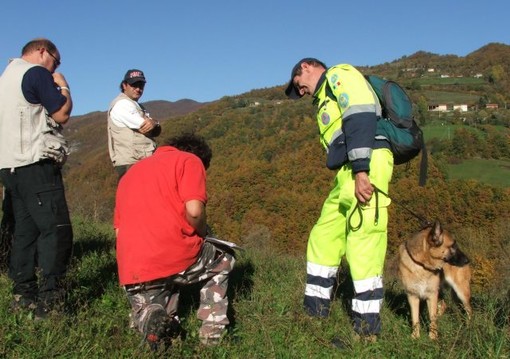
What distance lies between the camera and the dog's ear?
4109 millimetres

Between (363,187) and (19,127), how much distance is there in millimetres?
2207

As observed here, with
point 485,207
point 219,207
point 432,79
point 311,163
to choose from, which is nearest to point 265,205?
point 219,207

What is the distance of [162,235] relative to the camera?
2.85m

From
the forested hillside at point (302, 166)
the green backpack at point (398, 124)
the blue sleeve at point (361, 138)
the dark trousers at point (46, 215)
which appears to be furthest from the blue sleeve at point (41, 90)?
the forested hillside at point (302, 166)

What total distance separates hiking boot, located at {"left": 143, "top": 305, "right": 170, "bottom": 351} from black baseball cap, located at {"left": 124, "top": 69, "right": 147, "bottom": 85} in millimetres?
2578

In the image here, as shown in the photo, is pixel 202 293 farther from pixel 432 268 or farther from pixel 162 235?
pixel 432 268

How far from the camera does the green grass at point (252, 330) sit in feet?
8.42

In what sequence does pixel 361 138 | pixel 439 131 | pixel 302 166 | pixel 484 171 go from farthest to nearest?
pixel 302 166
pixel 439 131
pixel 484 171
pixel 361 138

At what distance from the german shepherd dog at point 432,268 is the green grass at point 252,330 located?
229mm

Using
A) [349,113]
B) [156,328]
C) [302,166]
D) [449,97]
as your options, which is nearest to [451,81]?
[449,97]

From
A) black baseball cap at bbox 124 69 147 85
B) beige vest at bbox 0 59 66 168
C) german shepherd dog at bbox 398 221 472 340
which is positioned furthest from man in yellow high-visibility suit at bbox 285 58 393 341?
black baseball cap at bbox 124 69 147 85

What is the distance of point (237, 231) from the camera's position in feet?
138

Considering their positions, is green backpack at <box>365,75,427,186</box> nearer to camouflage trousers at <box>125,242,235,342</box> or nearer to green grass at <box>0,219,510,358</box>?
green grass at <box>0,219,510,358</box>

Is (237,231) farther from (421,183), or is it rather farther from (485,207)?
(421,183)
